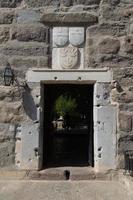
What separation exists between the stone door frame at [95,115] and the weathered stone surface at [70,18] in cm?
72

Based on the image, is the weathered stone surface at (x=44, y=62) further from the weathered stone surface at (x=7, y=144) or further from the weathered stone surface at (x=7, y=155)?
the weathered stone surface at (x=7, y=155)

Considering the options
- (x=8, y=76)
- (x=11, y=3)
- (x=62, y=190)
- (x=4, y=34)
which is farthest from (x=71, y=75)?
(x=62, y=190)

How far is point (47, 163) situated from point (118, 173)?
1229 millimetres

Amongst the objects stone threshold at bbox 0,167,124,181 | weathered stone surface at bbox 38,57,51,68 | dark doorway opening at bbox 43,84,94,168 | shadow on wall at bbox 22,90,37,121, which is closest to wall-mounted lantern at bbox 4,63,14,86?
shadow on wall at bbox 22,90,37,121

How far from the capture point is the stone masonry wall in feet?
17.5

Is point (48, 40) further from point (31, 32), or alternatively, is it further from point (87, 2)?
point (87, 2)

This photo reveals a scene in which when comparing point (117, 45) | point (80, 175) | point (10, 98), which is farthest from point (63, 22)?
point (80, 175)

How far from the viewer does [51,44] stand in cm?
542

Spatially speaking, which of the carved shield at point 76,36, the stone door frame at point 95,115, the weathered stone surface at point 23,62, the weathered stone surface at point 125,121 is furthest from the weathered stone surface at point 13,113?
the weathered stone surface at point 125,121

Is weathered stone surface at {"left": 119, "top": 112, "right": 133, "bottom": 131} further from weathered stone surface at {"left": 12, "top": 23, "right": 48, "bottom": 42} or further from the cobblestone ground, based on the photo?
weathered stone surface at {"left": 12, "top": 23, "right": 48, "bottom": 42}

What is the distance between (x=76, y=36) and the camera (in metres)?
5.39

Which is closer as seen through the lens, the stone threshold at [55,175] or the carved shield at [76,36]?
the stone threshold at [55,175]

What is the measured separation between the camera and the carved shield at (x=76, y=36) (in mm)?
5375

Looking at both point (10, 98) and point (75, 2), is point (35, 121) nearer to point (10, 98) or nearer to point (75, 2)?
point (10, 98)
